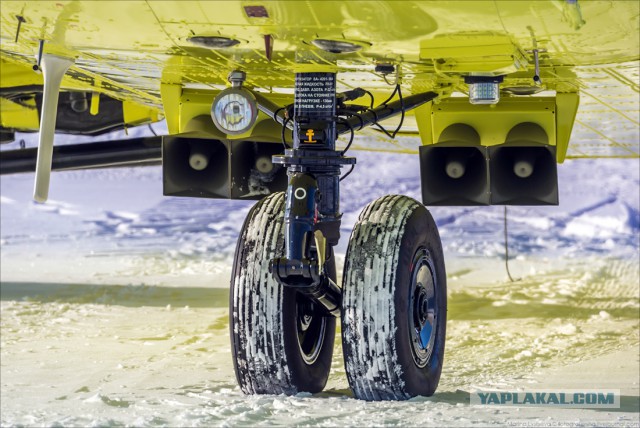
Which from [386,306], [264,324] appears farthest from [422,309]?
[264,324]

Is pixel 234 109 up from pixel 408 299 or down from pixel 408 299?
up

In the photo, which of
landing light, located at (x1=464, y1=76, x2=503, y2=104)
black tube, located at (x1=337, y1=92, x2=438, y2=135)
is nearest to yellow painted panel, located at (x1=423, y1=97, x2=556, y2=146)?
black tube, located at (x1=337, y1=92, x2=438, y2=135)

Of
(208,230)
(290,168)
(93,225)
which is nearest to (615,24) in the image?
(290,168)

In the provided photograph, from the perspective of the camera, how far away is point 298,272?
4953 millimetres

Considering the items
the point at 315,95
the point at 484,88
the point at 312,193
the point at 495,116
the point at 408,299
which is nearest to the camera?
the point at 312,193

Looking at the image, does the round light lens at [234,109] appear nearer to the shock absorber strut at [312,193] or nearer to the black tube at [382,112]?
the shock absorber strut at [312,193]

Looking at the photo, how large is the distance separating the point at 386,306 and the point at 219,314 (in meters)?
3.43

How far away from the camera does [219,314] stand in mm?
8320

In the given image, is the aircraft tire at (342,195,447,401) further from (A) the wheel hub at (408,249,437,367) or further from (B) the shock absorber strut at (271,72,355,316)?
(B) the shock absorber strut at (271,72,355,316)

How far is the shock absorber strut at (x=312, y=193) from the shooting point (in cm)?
498

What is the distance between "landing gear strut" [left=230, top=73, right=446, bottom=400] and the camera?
505 centimetres

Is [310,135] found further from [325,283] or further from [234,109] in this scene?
[325,283]

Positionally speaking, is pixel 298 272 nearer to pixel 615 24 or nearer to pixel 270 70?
pixel 270 70

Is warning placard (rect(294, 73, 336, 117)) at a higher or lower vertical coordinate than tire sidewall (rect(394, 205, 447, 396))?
higher
